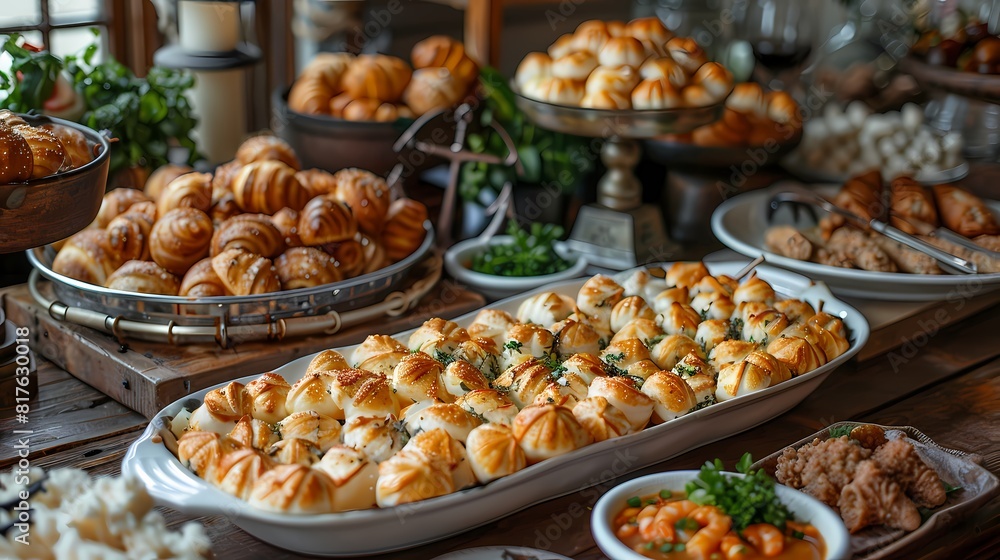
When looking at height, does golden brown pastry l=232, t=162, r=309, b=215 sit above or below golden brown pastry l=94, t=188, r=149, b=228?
above

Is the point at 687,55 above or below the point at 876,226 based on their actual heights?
above

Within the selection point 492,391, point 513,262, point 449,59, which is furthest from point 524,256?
point 492,391

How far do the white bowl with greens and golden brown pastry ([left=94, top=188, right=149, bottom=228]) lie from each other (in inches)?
26.1

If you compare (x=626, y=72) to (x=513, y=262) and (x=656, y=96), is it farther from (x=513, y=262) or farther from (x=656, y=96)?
(x=513, y=262)

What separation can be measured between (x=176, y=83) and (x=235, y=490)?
1.49 m

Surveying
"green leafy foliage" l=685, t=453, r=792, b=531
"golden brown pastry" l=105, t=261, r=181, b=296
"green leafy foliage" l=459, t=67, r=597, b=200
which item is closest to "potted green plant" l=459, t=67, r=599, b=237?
"green leafy foliage" l=459, t=67, r=597, b=200

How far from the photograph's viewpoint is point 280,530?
3.83 feet

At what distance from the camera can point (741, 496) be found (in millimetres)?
1204

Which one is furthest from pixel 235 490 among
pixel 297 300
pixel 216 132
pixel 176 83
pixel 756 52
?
pixel 756 52

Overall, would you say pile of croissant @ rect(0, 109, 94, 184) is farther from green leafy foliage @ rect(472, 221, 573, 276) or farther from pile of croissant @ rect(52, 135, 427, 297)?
green leafy foliage @ rect(472, 221, 573, 276)

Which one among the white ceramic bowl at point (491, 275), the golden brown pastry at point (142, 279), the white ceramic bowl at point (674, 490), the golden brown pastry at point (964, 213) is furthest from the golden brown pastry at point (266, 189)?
the golden brown pastry at point (964, 213)

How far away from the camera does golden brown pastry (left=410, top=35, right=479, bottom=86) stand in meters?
2.60

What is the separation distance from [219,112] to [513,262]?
99cm

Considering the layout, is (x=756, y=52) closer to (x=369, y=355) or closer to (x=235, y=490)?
(x=369, y=355)
